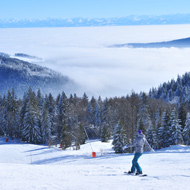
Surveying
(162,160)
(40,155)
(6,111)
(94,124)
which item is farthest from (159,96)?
(162,160)

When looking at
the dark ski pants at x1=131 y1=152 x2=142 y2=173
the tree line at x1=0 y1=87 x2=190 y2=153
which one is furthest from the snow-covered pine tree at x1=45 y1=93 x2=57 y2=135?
the dark ski pants at x1=131 y1=152 x2=142 y2=173

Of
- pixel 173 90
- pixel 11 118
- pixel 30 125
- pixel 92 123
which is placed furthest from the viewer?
pixel 173 90

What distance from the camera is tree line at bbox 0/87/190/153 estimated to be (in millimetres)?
34656

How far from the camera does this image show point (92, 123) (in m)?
80.8

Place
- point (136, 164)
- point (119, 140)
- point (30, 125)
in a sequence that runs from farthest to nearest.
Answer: point (30, 125), point (119, 140), point (136, 164)

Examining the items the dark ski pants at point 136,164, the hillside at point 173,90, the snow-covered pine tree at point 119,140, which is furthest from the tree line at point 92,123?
the hillside at point 173,90

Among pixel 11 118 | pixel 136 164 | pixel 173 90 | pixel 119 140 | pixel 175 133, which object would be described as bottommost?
pixel 119 140

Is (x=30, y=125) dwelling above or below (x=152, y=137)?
above

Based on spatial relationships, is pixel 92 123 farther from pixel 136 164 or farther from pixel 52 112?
pixel 136 164

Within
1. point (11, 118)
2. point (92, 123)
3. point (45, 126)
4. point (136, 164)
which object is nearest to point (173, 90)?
point (92, 123)

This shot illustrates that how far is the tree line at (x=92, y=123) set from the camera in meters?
34.7

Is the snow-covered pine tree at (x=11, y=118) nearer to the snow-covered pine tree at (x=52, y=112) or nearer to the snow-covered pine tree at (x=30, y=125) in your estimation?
the snow-covered pine tree at (x=30, y=125)

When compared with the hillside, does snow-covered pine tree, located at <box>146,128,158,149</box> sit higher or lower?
lower

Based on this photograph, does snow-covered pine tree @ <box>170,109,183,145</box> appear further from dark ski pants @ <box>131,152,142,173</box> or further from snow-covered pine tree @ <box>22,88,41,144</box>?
snow-covered pine tree @ <box>22,88,41,144</box>
